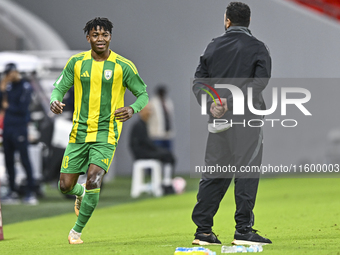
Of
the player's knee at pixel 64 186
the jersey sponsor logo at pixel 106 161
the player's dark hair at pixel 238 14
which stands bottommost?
the player's knee at pixel 64 186

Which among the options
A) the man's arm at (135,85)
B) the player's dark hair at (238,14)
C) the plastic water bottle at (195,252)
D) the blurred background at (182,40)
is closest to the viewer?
the plastic water bottle at (195,252)

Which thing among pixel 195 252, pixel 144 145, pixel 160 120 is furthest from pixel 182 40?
pixel 195 252

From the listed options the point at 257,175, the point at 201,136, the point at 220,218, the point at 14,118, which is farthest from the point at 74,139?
the point at 14,118

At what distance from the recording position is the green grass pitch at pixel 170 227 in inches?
202


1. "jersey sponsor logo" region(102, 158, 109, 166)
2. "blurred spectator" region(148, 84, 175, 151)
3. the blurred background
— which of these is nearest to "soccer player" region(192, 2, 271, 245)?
"jersey sponsor logo" region(102, 158, 109, 166)

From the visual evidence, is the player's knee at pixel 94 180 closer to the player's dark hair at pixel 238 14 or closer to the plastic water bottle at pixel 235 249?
the plastic water bottle at pixel 235 249

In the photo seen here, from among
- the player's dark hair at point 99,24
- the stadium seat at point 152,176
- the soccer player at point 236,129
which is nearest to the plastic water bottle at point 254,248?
the soccer player at point 236,129

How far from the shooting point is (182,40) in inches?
719

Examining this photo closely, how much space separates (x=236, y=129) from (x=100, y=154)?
47.3 inches

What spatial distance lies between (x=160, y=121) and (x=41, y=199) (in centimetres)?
424

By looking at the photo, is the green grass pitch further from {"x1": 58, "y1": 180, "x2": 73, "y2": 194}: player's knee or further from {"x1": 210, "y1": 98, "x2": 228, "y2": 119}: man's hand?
{"x1": 210, "y1": 98, "x2": 228, "y2": 119}: man's hand

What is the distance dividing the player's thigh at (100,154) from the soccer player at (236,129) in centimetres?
87

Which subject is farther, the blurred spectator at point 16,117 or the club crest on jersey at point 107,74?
the blurred spectator at point 16,117

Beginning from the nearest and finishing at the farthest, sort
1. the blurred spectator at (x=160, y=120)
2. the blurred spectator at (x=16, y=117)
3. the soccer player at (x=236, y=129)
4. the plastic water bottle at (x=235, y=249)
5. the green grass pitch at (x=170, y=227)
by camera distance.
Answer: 1. the plastic water bottle at (x=235, y=249)
2. the soccer player at (x=236, y=129)
3. the green grass pitch at (x=170, y=227)
4. the blurred spectator at (x=16, y=117)
5. the blurred spectator at (x=160, y=120)
